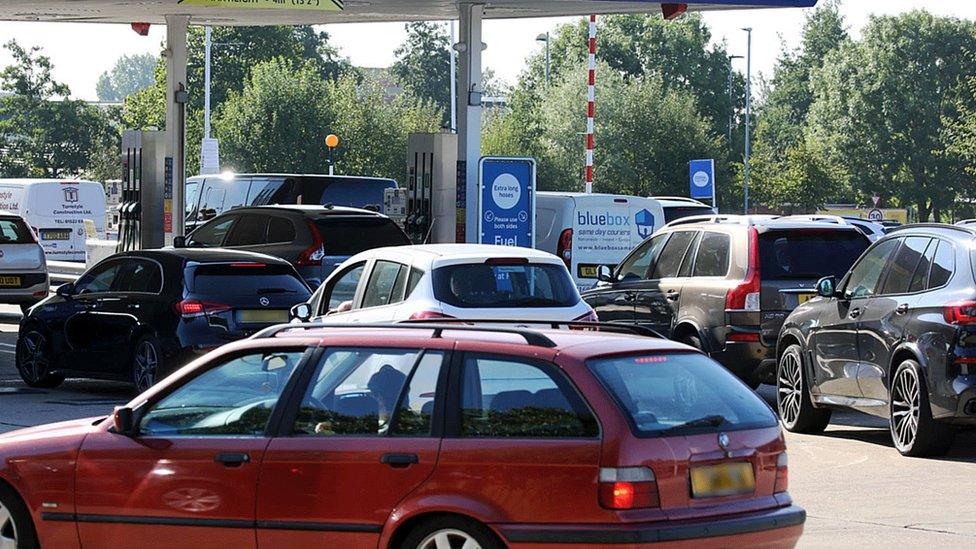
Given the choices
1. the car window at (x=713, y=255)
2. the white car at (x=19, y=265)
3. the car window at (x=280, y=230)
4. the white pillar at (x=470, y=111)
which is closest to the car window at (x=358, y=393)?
the car window at (x=713, y=255)

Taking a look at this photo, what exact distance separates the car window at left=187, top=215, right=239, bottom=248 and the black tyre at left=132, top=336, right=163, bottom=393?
600 cm

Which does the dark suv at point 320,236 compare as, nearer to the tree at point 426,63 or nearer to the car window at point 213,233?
the car window at point 213,233

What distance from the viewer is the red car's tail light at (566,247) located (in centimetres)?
2198

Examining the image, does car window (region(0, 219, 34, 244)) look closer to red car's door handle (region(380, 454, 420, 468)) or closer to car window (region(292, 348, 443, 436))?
car window (region(292, 348, 443, 436))

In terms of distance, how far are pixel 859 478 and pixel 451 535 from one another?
538 centimetres

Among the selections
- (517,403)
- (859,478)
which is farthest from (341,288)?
(517,403)

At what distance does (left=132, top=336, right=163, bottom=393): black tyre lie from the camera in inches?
595

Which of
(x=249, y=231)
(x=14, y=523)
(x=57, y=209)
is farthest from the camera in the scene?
(x=57, y=209)

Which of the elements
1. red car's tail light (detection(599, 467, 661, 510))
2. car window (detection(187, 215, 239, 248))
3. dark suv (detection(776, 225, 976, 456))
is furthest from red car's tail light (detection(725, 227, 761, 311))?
red car's tail light (detection(599, 467, 661, 510))

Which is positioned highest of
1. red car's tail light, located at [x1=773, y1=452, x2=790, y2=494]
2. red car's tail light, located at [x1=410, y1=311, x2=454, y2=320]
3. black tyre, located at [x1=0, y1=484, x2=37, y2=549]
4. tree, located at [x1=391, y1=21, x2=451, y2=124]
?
tree, located at [x1=391, y1=21, x2=451, y2=124]

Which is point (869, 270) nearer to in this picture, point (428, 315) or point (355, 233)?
point (428, 315)

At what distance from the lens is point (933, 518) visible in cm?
967

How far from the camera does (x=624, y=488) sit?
6430 mm

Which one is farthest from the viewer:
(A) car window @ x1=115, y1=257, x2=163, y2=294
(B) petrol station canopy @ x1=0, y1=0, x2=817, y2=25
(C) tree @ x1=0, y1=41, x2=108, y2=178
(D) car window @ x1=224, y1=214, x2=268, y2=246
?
(C) tree @ x1=0, y1=41, x2=108, y2=178
